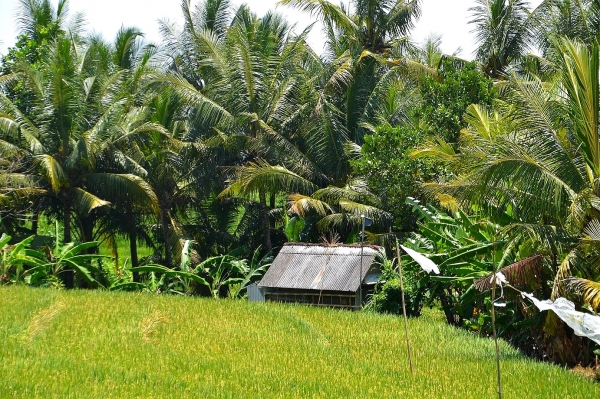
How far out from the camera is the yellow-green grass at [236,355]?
842 centimetres

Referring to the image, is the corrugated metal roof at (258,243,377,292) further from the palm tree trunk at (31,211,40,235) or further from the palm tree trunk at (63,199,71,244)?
the palm tree trunk at (31,211,40,235)

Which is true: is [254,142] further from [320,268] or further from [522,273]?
[522,273]

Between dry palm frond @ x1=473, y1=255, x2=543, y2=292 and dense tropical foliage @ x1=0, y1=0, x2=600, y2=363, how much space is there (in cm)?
122

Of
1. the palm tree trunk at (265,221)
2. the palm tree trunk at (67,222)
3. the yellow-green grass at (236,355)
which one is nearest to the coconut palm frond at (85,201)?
the palm tree trunk at (67,222)

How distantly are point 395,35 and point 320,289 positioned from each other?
9487 mm

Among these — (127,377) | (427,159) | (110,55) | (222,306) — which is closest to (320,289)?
(222,306)

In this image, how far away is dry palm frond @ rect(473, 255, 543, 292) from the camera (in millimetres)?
11078

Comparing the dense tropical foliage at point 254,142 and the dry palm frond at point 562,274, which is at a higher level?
the dense tropical foliage at point 254,142

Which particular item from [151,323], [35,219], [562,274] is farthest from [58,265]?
[562,274]

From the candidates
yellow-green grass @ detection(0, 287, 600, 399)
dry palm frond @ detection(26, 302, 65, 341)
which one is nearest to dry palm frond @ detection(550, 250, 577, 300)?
yellow-green grass @ detection(0, 287, 600, 399)

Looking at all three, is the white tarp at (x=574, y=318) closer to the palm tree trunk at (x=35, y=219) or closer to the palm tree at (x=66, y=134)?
the palm tree at (x=66, y=134)

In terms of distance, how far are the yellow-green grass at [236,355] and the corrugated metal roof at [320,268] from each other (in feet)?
4.38

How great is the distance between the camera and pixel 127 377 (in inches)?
340

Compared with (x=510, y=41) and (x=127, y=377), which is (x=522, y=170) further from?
(x=510, y=41)
